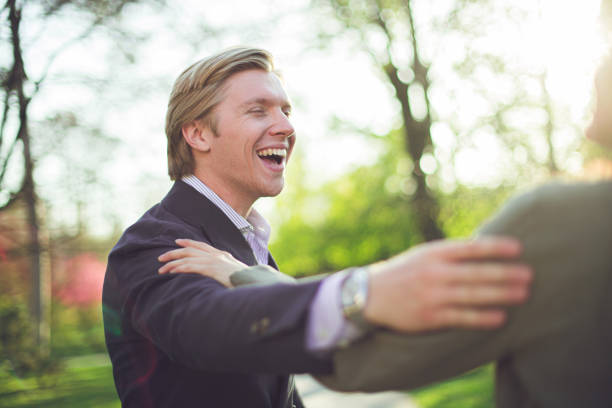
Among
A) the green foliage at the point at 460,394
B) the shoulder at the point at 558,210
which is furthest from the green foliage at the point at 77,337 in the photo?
the shoulder at the point at 558,210

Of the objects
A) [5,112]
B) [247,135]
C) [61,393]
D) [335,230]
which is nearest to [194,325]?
[247,135]

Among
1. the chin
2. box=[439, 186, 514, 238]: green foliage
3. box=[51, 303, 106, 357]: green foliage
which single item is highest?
the chin

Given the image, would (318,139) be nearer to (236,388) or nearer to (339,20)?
(339,20)

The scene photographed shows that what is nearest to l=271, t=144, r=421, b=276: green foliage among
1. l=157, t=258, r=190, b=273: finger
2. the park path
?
the park path

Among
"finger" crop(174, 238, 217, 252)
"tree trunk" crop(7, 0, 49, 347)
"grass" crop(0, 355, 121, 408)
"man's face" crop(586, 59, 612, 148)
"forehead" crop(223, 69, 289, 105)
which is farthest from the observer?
"grass" crop(0, 355, 121, 408)

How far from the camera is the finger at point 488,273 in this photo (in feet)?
3.44

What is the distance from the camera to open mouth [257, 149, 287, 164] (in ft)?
9.00

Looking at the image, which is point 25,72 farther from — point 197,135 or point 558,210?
point 558,210

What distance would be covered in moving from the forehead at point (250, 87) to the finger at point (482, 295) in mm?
1761

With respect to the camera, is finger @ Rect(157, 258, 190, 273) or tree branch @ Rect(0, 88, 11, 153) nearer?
finger @ Rect(157, 258, 190, 273)

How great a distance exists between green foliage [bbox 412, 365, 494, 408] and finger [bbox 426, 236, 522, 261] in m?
7.20

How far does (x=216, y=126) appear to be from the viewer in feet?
8.41

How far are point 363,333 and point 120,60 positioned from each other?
549 centimetres

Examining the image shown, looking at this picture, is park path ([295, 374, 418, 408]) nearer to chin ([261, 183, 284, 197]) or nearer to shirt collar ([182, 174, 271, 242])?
chin ([261, 183, 284, 197])
